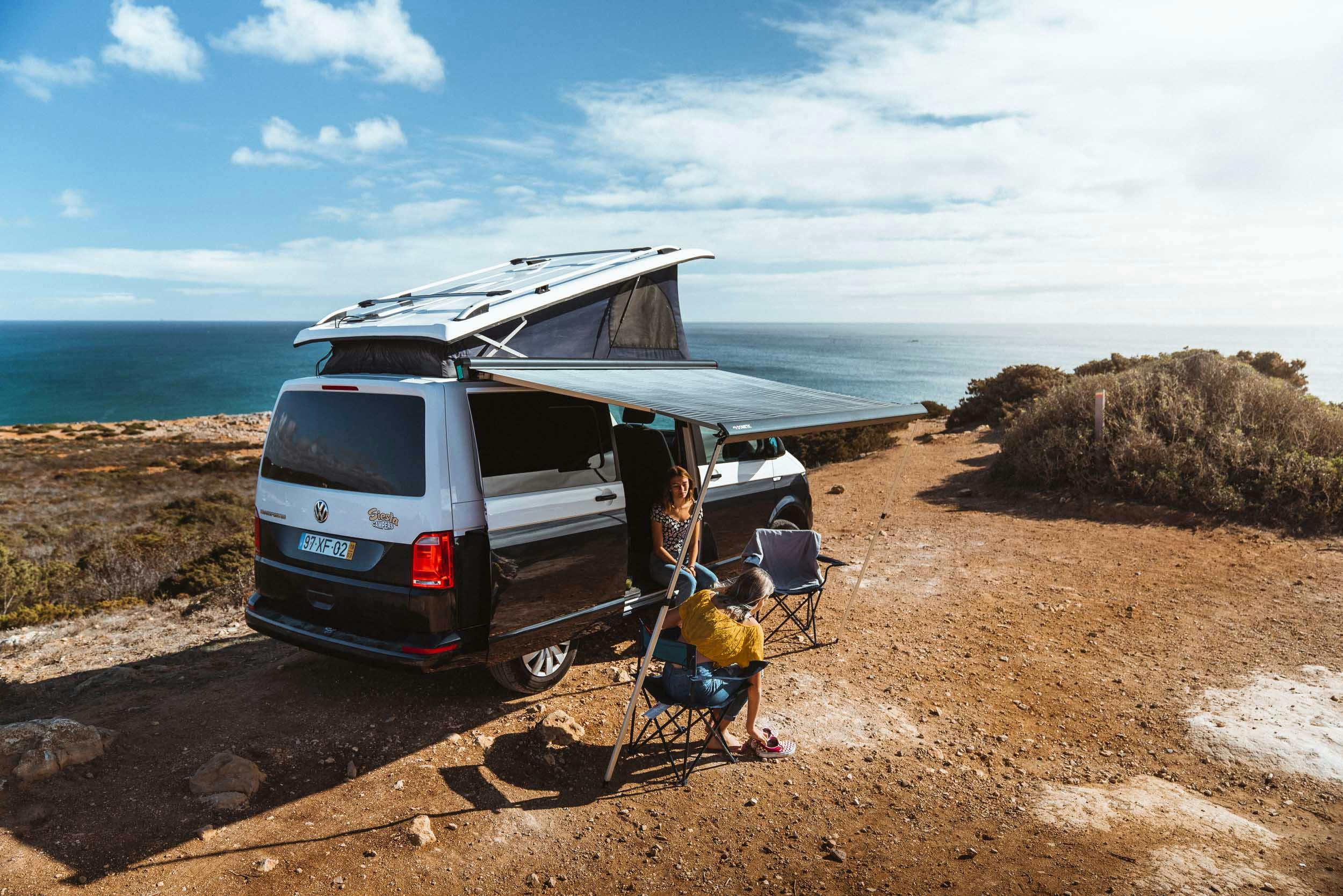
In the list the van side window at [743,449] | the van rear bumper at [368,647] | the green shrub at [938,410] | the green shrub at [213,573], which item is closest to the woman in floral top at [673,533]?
the van side window at [743,449]

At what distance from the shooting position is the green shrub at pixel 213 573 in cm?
802

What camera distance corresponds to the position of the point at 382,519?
3.97 meters

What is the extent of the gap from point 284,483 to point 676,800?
281cm

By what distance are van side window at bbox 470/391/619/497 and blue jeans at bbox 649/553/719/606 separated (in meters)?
0.72

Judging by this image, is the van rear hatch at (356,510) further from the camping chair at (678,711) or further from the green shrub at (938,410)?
the green shrub at (938,410)

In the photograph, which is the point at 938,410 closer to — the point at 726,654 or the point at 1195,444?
Answer: the point at 1195,444

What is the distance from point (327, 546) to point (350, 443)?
22.5 inches

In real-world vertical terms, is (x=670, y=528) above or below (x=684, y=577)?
above

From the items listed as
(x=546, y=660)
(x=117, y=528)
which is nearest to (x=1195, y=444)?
(x=546, y=660)

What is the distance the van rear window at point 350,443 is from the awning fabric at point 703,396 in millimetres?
456

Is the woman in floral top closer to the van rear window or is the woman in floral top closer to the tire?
the tire

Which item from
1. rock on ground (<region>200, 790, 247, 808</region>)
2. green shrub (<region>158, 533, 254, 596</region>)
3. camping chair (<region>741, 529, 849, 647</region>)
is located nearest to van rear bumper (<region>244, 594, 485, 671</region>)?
rock on ground (<region>200, 790, 247, 808</region>)

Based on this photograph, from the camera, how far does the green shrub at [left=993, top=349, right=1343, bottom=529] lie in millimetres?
9523

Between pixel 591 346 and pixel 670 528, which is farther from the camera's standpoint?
pixel 591 346
